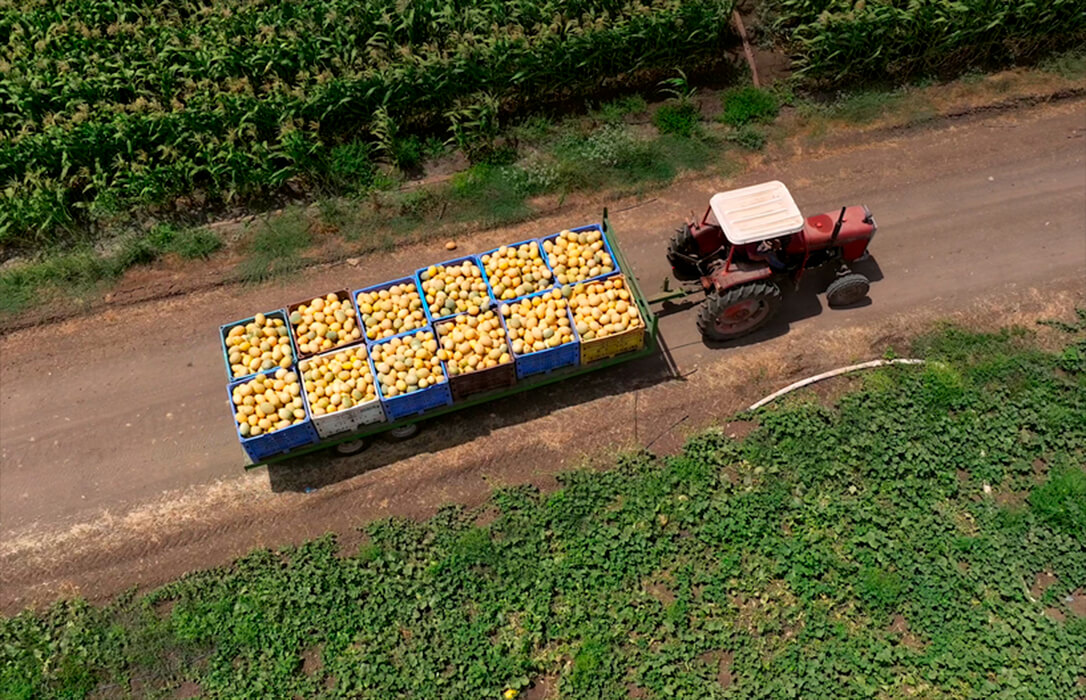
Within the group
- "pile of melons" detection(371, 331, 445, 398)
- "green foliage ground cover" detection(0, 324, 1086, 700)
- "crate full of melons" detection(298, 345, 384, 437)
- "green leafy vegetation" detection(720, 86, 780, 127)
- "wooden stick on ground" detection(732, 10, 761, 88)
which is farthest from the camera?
"wooden stick on ground" detection(732, 10, 761, 88)

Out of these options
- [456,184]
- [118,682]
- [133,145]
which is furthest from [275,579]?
[133,145]

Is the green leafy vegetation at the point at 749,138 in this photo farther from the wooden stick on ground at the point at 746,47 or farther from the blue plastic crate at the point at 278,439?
the blue plastic crate at the point at 278,439

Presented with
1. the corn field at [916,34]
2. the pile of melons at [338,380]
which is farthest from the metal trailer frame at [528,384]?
the corn field at [916,34]

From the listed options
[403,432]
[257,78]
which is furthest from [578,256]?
[257,78]

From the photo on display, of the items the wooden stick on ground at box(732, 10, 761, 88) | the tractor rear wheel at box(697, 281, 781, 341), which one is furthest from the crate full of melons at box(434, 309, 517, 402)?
the wooden stick on ground at box(732, 10, 761, 88)

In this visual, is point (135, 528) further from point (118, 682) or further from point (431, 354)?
point (431, 354)

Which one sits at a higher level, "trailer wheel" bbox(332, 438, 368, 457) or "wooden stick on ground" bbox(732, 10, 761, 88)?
"wooden stick on ground" bbox(732, 10, 761, 88)

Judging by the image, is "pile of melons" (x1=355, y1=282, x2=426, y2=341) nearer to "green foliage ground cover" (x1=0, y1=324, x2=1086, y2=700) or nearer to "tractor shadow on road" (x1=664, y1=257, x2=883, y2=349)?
"green foliage ground cover" (x1=0, y1=324, x2=1086, y2=700)
